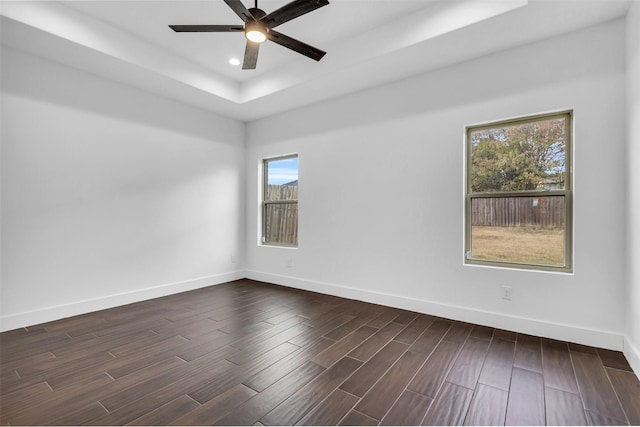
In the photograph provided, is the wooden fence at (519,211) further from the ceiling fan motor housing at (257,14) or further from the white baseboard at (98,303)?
the white baseboard at (98,303)

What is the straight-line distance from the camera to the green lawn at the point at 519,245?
278 cm

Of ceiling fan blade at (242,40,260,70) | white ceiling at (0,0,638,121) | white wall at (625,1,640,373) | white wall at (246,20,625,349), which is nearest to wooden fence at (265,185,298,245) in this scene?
white wall at (246,20,625,349)

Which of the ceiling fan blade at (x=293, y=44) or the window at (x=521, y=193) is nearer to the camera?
the ceiling fan blade at (x=293, y=44)

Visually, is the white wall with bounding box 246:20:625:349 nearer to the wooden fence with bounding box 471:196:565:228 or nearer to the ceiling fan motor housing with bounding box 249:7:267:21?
the wooden fence with bounding box 471:196:565:228

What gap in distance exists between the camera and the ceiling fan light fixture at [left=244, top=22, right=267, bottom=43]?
7.63ft

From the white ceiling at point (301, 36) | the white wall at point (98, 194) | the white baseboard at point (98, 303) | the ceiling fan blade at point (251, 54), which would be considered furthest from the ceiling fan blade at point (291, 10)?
the white baseboard at point (98, 303)

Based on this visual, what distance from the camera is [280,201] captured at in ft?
16.0

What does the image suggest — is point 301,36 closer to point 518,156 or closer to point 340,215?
point 340,215

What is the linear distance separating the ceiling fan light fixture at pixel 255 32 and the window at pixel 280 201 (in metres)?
2.25

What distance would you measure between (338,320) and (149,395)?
1771 mm

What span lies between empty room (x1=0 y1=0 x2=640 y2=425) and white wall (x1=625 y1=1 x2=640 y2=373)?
0.03m

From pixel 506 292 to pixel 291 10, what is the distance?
3.01 metres

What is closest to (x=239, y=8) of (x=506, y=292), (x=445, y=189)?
(x=445, y=189)

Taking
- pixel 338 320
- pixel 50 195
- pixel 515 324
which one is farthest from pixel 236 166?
pixel 515 324
